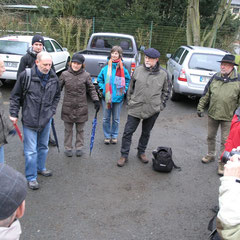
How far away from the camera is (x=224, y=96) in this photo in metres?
4.39

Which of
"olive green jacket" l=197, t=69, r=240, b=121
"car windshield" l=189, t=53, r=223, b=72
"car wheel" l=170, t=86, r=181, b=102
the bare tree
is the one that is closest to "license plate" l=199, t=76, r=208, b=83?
"car windshield" l=189, t=53, r=223, b=72

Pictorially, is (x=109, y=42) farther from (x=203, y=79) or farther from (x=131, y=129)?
(x=131, y=129)

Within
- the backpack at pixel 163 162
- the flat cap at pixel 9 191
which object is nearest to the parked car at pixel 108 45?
the backpack at pixel 163 162

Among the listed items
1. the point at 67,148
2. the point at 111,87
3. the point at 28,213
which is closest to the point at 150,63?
the point at 111,87

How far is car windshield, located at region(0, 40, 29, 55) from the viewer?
28.0 feet

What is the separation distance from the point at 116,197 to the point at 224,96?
7.79 ft

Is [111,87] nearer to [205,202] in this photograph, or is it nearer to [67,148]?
[67,148]

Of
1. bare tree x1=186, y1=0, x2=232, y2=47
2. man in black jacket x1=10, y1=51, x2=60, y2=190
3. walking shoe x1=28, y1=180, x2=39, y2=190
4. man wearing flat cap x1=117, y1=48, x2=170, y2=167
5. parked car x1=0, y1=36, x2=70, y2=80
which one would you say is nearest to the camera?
man in black jacket x1=10, y1=51, x2=60, y2=190

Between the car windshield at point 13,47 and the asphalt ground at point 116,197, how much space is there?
418cm

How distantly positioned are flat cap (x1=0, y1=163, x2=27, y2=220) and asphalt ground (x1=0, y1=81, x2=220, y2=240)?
1816mm

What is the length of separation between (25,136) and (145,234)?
200 cm

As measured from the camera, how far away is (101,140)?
18.5 feet

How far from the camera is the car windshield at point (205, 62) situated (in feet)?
25.9

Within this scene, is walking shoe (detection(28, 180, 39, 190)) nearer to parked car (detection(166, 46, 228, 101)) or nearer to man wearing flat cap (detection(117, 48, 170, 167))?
man wearing flat cap (detection(117, 48, 170, 167))
